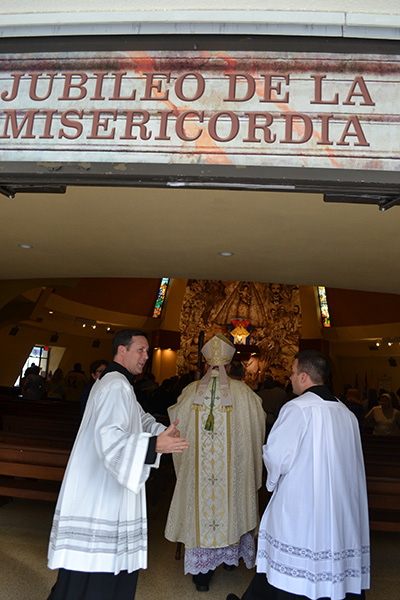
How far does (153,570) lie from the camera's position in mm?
4410

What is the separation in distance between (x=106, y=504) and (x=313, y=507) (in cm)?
123

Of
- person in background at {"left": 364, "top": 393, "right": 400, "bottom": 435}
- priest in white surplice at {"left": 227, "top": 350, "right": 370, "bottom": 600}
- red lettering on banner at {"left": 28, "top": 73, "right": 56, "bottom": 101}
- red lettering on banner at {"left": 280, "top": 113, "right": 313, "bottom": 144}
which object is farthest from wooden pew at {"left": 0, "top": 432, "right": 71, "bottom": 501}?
person in background at {"left": 364, "top": 393, "right": 400, "bottom": 435}

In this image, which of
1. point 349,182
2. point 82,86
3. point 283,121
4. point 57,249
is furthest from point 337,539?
point 57,249

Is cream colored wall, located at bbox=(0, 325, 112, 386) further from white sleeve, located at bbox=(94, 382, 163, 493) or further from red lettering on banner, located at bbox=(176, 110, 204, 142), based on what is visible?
red lettering on banner, located at bbox=(176, 110, 204, 142)

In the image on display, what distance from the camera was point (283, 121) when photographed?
8.07ft

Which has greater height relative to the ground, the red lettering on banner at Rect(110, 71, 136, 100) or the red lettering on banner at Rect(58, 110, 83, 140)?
the red lettering on banner at Rect(110, 71, 136, 100)

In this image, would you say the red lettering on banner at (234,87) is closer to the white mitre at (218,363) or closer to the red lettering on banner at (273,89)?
the red lettering on banner at (273,89)

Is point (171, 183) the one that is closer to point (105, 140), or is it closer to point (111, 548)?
point (105, 140)

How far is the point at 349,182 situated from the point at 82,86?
54.2 inches

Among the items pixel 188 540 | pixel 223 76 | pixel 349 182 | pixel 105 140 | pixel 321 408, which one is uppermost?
pixel 223 76

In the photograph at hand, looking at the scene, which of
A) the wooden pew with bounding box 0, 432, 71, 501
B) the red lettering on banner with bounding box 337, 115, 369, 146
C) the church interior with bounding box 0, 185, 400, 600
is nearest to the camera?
the red lettering on banner with bounding box 337, 115, 369, 146

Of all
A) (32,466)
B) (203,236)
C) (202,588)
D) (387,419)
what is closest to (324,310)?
(387,419)

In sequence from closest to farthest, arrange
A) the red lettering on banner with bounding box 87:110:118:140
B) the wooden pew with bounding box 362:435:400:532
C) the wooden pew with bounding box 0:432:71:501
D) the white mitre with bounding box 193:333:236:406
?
1. the red lettering on banner with bounding box 87:110:118:140
2. the wooden pew with bounding box 362:435:400:532
3. the white mitre with bounding box 193:333:236:406
4. the wooden pew with bounding box 0:432:71:501

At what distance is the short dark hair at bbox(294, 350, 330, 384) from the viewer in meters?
3.38
